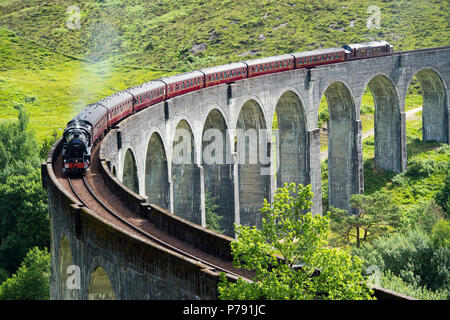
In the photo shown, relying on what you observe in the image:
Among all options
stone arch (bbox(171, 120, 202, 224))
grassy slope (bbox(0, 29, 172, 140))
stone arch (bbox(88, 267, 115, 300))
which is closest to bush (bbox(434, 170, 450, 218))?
stone arch (bbox(171, 120, 202, 224))

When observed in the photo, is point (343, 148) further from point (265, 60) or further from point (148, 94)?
point (148, 94)

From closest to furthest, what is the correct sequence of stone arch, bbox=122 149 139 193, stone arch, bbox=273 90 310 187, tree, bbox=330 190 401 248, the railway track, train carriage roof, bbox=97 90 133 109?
the railway track → stone arch, bbox=122 149 139 193 → train carriage roof, bbox=97 90 133 109 → tree, bbox=330 190 401 248 → stone arch, bbox=273 90 310 187

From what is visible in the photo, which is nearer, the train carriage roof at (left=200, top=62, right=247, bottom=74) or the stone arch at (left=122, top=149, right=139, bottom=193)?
the stone arch at (left=122, top=149, right=139, bottom=193)

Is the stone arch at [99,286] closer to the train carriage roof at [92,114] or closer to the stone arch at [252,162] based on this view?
the train carriage roof at [92,114]

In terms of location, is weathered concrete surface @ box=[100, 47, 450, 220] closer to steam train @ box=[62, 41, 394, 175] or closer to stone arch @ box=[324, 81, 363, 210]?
stone arch @ box=[324, 81, 363, 210]

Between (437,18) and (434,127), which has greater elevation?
(437,18)

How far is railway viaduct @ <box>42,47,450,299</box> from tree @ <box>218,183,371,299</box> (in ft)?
4.32

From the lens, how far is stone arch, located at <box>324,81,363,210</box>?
59.5 metres

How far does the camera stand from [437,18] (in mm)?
101000

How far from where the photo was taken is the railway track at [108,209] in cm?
2324
